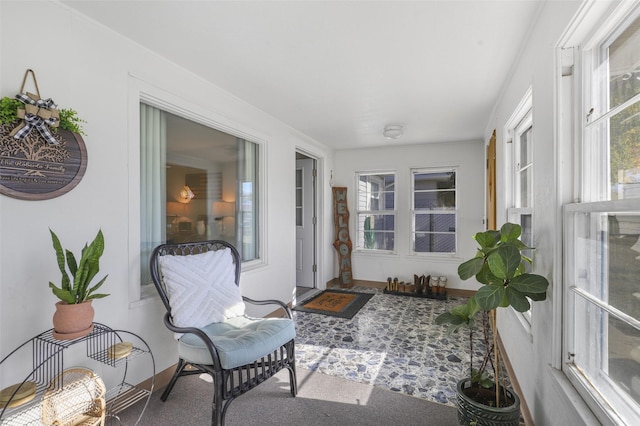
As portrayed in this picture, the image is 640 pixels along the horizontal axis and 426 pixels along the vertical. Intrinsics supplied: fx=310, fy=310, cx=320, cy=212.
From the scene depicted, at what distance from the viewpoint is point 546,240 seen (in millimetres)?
1571

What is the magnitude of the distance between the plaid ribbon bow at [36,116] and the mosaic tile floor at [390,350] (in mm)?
2339

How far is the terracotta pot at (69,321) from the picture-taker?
4.69ft

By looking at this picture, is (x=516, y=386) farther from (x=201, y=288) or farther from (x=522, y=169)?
(x=201, y=288)

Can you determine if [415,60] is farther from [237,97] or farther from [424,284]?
[424,284]

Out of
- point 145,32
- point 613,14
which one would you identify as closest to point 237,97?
point 145,32

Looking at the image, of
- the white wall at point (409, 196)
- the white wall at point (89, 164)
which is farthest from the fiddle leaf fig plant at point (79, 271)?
the white wall at point (409, 196)

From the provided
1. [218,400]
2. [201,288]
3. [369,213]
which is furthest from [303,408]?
[369,213]

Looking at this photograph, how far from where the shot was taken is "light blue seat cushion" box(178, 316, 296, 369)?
5.74 feet

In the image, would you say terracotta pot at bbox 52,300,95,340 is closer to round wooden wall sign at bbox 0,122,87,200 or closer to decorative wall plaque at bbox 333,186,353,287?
round wooden wall sign at bbox 0,122,87,200

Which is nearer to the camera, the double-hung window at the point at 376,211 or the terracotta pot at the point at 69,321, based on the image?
the terracotta pot at the point at 69,321

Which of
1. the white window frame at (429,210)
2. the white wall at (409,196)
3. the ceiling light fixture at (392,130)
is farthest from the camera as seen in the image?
the white window frame at (429,210)

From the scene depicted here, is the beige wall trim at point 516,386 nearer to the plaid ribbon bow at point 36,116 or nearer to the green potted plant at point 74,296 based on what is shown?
the green potted plant at point 74,296

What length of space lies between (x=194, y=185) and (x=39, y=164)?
1136mm

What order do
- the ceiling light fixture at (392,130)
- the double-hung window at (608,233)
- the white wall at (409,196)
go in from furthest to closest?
the white wall at (409,196) → the ceiling light fixture at (392,130) → the double-hung window at (608,233)
